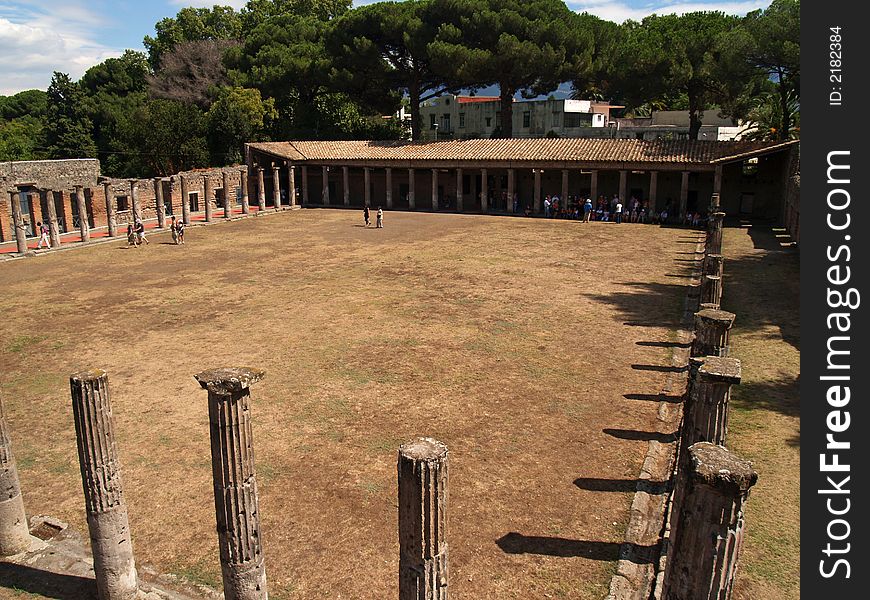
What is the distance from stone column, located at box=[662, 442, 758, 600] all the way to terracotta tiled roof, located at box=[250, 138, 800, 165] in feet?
94.1

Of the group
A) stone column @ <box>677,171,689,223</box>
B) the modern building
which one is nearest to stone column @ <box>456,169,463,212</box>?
stone column @ <box>677,171,689,223</box>

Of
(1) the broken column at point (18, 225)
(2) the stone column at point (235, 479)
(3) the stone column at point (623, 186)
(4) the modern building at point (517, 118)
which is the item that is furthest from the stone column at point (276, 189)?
(2) the stone column at point (235, 479)

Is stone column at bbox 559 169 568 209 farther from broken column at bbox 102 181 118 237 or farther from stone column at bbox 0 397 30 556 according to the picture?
stone column at bbox 0 397 30 556

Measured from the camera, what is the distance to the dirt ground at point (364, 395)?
298 inches

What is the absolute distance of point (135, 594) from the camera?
6852 mm

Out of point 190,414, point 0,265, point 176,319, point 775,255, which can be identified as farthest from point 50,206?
point 775,255

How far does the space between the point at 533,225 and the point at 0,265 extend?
73.7ft

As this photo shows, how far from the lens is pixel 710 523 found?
4531 mm

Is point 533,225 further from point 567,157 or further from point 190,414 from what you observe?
point 190,414

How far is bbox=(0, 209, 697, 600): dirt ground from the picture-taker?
24.8ft

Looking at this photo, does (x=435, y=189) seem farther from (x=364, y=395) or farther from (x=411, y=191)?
(x=364, y=395)

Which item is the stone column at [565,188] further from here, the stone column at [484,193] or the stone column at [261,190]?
the stone column at [261,190]

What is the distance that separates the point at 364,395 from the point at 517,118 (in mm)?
49851

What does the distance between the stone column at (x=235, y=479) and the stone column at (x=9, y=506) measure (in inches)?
118
